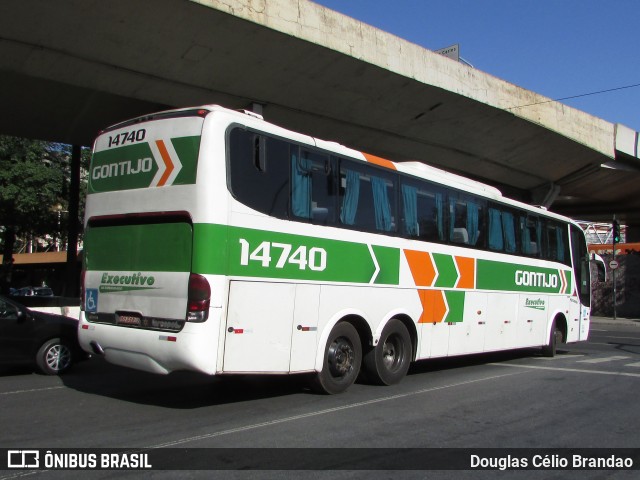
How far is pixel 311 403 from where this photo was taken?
783cm

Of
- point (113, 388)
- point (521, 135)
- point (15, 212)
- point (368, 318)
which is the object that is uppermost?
point (521, 135)

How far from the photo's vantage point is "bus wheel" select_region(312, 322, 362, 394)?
820 centimetres

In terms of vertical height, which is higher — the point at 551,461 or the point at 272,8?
the point at 272,8

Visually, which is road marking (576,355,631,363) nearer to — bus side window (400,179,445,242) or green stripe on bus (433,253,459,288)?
green stripe on bus (433,253,459,288)

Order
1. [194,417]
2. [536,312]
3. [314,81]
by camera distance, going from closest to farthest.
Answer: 1. [194,417]
2. [536,312]
3. [314,81]

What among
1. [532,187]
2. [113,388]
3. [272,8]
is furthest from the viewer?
[532,187]

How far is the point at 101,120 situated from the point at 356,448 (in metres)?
16.6

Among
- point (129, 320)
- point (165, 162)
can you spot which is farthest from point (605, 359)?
point (165, 162)

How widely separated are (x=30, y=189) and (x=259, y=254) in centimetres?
1721

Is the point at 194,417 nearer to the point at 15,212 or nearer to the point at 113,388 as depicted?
the point at 113,388

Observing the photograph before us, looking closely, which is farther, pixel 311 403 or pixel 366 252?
pixel 366 252

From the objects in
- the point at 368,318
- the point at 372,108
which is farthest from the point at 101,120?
the point at 368,318

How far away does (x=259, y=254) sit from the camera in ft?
23.5

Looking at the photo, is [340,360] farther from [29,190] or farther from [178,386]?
[29,190]
